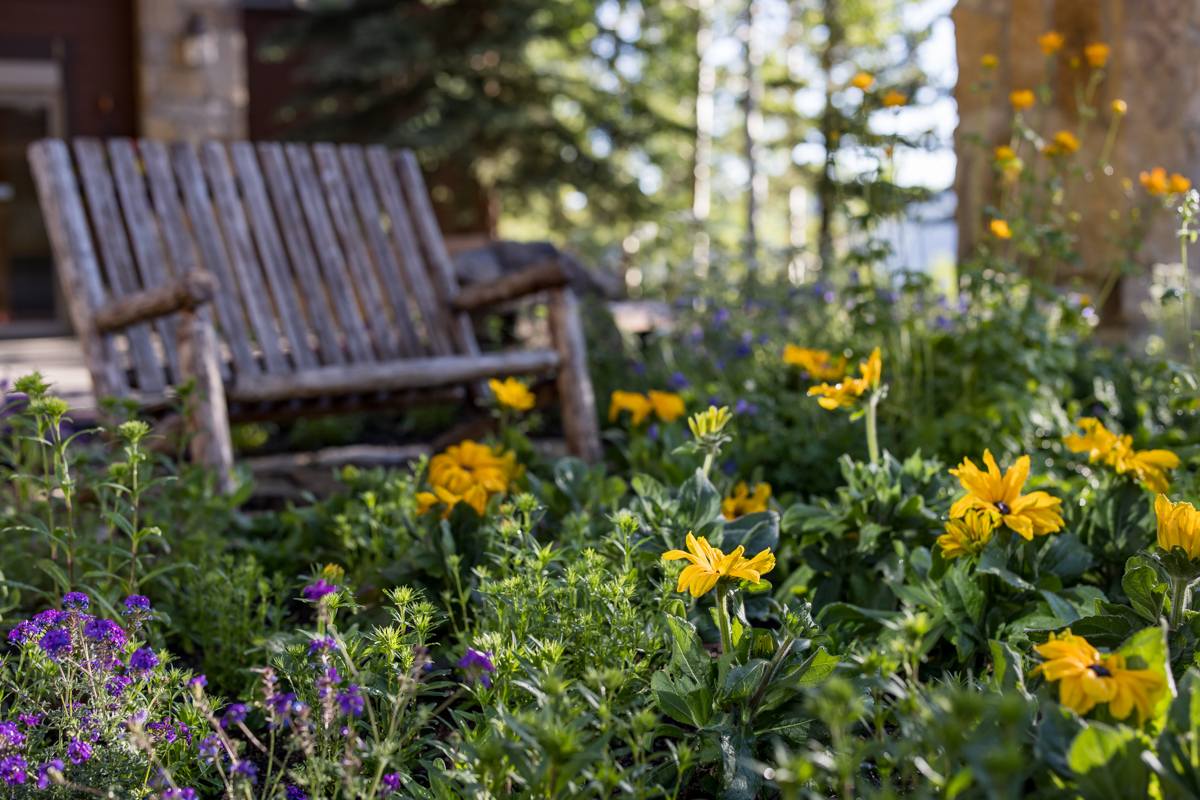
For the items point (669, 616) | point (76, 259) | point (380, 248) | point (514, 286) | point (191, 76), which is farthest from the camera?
point (191, 76)

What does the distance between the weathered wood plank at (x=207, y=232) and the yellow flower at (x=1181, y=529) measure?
8.29 ft

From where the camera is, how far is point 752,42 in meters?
11.1

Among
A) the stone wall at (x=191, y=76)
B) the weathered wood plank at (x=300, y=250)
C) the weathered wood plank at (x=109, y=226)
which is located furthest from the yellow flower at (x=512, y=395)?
the stone wall at (x=191, y=76)

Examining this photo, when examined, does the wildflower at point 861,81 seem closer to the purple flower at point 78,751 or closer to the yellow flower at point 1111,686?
the yellow flower at point 1111,686

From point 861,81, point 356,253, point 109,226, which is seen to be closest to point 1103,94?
point 861,81

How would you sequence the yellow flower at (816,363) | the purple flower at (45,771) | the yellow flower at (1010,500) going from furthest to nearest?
1. the yellow flower at (816,363)
2. the yellow flower at (1010,500)
3. the purple flower at (45,771)

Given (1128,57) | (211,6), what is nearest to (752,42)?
(211,6)

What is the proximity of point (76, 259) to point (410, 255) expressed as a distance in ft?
3.55

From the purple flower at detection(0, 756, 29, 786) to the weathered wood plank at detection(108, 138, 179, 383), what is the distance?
2.04 metres

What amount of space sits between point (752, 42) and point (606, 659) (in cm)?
1087

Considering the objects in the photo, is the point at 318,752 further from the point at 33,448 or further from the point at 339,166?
the point at 339,166

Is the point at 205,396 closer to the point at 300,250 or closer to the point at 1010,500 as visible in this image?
the point at 300,250

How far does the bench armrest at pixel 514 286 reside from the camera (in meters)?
2.98

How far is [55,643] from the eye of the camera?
1224 mm
